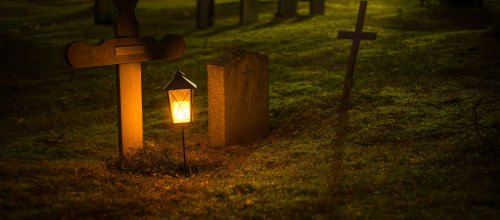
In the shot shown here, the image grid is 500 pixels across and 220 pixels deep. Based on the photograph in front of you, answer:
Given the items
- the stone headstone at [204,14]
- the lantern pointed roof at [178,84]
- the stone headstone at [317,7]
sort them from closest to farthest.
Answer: the lantern pointed roof at [178,84]
the stone headstone at [204,14]
the stone headstone at [317,7]

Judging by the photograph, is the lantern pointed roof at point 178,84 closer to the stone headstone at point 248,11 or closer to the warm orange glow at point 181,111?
the warm orange glow at point 181,111

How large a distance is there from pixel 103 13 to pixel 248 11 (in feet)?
19.4

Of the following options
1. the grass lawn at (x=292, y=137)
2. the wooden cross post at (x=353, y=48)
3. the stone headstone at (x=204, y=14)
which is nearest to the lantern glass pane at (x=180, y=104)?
the grass lawn at (x=292, y=137)

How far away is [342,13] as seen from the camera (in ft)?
80.9

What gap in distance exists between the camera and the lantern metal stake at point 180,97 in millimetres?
8023

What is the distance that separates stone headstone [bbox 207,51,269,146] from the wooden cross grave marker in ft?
3.61

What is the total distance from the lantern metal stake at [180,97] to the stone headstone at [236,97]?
4.25 feet

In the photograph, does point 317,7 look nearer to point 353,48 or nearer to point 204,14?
point 204,14

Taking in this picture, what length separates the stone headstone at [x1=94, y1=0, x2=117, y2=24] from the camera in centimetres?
2341

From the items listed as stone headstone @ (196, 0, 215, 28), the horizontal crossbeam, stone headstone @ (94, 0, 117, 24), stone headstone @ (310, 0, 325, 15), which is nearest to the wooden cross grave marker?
the horizontal crossbeam

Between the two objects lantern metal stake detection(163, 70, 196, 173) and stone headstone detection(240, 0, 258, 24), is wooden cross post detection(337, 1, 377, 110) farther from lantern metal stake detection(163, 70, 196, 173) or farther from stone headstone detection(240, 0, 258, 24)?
stone headstone detection(240, 0, 258, 24)

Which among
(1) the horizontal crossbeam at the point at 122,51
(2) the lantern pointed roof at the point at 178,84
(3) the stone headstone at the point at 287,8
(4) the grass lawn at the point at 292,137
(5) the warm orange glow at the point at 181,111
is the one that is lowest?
(4) the grass lawn at the point at 292,137

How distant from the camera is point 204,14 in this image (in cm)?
2250

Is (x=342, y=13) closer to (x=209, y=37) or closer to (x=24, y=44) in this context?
(x=209, y=37)
